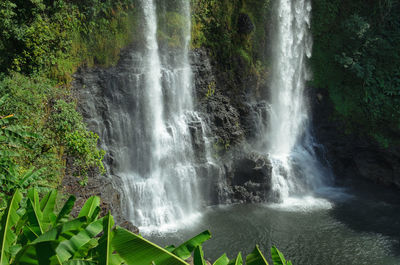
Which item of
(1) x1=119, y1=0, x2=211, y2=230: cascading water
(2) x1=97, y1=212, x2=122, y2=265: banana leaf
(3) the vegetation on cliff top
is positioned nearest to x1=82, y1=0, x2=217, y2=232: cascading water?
(1) x1=119, y1=0, x2=211, y2=230: cascading water

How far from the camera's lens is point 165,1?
47.7 ft

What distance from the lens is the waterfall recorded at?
17328 millimetres

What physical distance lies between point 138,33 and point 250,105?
6814 millimetres

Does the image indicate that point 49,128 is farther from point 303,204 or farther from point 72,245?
point 303,204

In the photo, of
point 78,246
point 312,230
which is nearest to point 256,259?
point 78,246

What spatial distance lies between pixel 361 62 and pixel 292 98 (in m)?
4.08

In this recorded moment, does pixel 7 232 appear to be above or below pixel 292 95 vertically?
below

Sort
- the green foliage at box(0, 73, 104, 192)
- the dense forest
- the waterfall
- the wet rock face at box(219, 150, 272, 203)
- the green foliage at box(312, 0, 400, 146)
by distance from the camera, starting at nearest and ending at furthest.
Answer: the green foliage at box(0, 73, 104, 192) → the dense forest → the wet rock face at box(219, 150, 272, 203) → the green foliage at box(312, 0, 400, 146) → the waterfall

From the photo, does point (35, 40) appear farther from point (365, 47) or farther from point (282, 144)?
point (365, 47)

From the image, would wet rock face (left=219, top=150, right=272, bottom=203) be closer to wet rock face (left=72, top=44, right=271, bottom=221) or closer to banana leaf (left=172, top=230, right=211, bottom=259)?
wet rock face (left=72, top=44, right=271, bottom=221)

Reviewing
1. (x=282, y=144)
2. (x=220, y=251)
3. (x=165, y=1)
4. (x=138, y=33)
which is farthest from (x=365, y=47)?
(x=220, y=251)

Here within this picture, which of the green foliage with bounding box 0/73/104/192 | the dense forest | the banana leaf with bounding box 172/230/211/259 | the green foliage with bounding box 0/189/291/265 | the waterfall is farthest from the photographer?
the waterfall

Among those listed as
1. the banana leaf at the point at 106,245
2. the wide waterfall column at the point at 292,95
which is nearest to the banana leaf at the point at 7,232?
the banana leaf at the point at 106,245

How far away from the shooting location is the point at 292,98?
1917 centimetres
